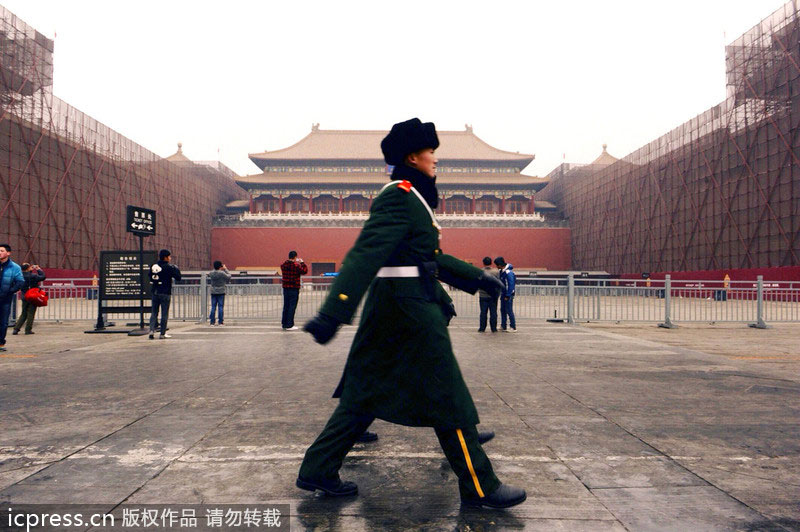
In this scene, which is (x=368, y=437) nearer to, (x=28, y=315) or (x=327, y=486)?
(x=327, y=486)

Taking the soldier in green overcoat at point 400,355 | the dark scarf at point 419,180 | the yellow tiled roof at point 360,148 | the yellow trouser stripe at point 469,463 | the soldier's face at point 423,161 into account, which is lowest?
the yellow trouser stripe at point 469,463

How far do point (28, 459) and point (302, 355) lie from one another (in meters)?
3.43

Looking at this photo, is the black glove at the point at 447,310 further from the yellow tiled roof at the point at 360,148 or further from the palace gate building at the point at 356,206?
the yellow tiled roof at the point at 360,148

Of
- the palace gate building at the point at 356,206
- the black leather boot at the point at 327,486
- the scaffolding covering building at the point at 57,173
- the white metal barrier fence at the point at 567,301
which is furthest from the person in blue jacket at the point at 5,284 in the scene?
the palace gate building at the point at 356,206

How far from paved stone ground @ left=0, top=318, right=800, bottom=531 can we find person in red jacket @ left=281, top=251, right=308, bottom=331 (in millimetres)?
2867

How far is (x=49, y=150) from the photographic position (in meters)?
22.3

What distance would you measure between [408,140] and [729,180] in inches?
996

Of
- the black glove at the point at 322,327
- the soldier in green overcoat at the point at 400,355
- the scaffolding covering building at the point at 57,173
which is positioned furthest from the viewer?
the scaffolding covering building at the point at 57,173

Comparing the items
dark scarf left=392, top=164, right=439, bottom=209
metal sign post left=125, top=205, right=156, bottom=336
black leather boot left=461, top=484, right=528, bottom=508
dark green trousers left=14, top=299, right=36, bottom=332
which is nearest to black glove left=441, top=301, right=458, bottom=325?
dark scarf left=392, top=164, right=439, bottom=209

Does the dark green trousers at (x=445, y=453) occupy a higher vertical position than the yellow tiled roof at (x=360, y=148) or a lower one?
lower

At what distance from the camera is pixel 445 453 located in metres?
1.94

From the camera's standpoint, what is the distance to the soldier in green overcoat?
74.9 inches

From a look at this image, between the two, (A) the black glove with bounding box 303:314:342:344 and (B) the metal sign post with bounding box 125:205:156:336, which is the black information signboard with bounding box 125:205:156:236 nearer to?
(B) the metal sign post with bounding box 125:205:156:336

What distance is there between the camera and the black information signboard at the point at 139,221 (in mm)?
8203
